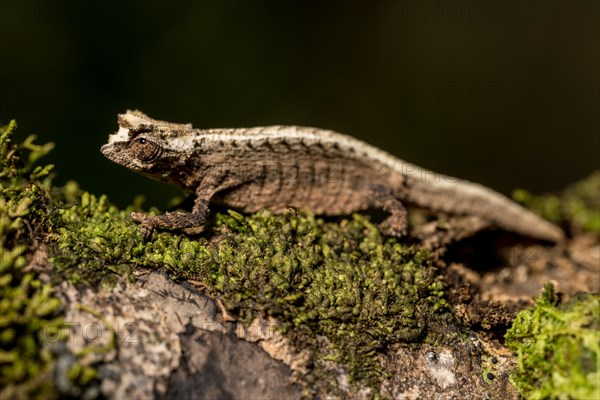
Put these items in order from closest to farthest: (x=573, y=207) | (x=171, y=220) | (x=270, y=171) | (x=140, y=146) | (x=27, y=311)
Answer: (x=27, y=311)
(x=171, y=220)
(x=140, y=146)
(x=270, y=171)
(x=573, y=207)

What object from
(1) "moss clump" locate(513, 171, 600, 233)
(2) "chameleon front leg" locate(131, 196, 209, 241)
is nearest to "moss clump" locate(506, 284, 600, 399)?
(2) "chameleon front leg" locate(131, 196, 209, 241)

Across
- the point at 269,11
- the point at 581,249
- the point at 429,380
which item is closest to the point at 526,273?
the point at 581,249

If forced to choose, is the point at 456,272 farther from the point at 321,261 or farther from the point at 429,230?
the point at 321,261

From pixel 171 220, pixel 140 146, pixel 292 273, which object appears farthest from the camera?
pixel 140 146

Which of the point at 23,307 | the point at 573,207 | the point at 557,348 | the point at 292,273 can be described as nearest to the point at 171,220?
the point at 292,273

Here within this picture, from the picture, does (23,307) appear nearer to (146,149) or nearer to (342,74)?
(146,149)

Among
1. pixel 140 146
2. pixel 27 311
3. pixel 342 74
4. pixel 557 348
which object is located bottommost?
pixel 27 311

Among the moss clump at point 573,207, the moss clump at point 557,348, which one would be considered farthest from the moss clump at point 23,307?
the moss clump at point 573,207
